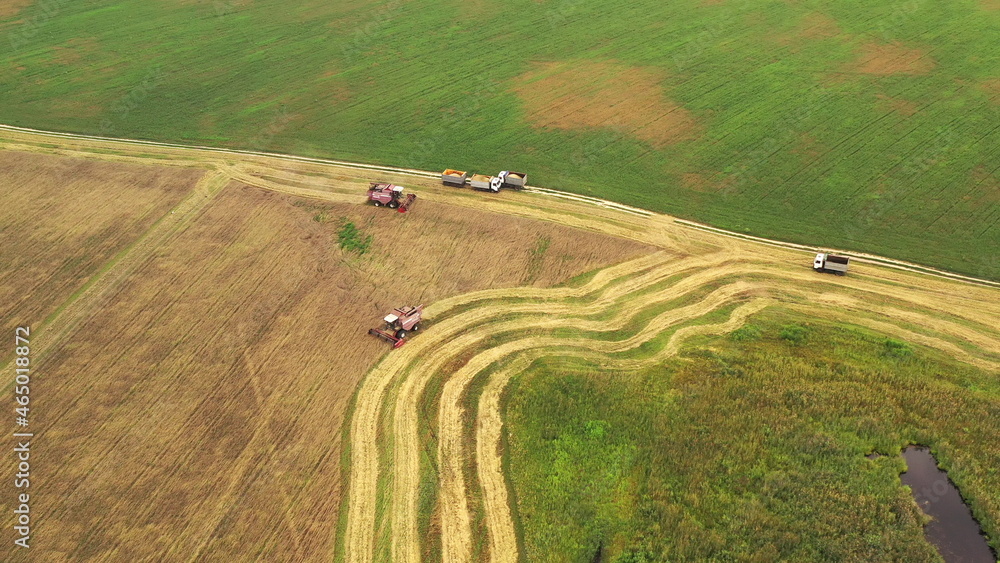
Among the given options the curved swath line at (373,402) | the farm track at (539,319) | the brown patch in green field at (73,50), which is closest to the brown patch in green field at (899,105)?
the farm track at (539,319)

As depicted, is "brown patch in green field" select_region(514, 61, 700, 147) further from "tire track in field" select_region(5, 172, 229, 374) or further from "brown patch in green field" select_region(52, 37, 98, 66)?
"brown patch in green field" select_region(52, 37, 98, 66)

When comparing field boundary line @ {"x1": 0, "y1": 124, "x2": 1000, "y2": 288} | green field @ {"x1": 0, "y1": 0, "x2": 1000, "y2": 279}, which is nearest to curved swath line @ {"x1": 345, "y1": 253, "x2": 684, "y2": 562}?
field boundary line @ {"x1": 0, "y1": 124, "x2": 1000, "y2": 288}

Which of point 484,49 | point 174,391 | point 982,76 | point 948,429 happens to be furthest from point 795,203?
point 174,391

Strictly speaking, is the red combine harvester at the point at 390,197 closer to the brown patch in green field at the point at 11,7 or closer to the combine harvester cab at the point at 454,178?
the combine harvester cab at the point at 454,178

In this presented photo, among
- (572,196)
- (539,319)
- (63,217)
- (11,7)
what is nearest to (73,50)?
(11,7)

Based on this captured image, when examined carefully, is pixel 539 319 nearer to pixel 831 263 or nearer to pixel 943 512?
pixel 831 263

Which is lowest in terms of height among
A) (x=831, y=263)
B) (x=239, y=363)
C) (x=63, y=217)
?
(x=239, y=363)
